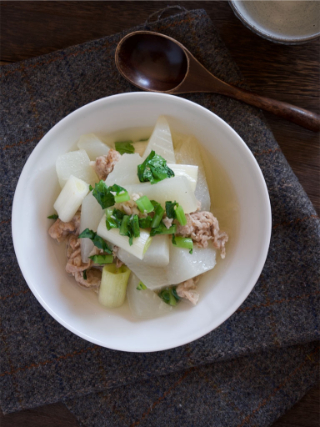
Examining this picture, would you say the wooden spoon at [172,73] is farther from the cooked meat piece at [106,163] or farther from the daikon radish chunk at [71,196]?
the daikon radish chunk at [71,196]

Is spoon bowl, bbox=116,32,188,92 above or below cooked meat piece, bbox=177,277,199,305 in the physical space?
above

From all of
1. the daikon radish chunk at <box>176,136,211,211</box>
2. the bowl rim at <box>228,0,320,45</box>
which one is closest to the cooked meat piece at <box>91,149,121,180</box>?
the daikon radish chunk at <box>176,136,211,211</box>

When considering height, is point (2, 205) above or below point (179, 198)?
below

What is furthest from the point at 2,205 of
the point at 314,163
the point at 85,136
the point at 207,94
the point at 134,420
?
the point at 314,163

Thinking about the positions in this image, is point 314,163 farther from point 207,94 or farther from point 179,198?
point 179,198

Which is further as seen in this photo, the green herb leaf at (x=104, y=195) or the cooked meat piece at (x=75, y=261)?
the cooked meat piece at (x=75, y=261)

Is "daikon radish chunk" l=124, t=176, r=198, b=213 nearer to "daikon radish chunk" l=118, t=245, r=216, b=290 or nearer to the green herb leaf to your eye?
the green herb leaf

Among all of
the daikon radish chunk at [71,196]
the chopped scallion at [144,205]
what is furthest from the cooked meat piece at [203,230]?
the daikon radish chunk at [71,196]
